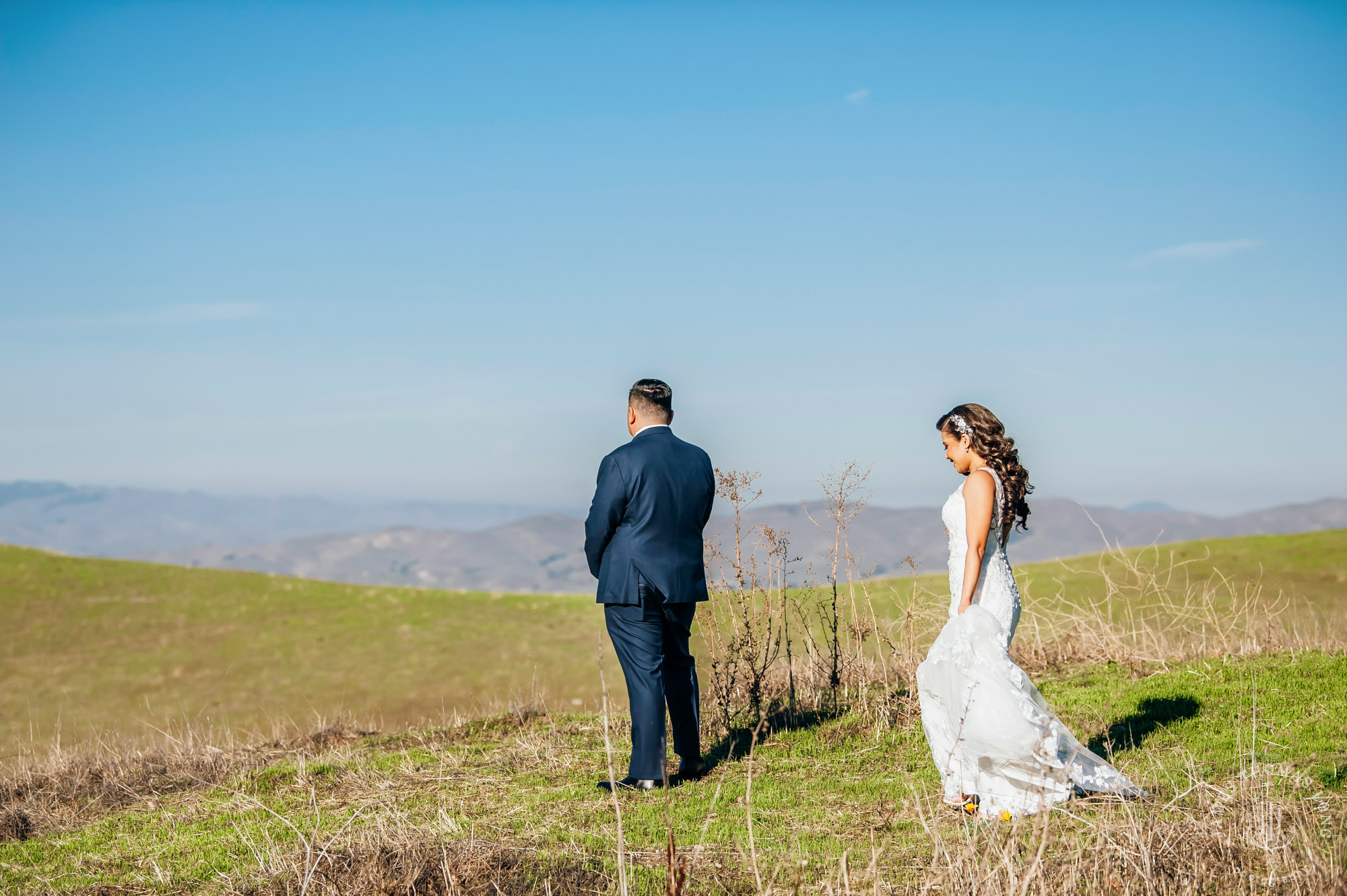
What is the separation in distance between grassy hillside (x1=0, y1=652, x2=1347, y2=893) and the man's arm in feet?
4.74

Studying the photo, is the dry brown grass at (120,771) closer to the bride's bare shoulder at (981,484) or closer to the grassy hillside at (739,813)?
the grassy hillside at (739,813)

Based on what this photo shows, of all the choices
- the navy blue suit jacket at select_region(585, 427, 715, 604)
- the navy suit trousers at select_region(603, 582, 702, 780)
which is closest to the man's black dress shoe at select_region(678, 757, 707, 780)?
the navy suit trousers at select_region(603, 582, 702, 780)

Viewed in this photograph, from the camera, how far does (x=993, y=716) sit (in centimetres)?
462

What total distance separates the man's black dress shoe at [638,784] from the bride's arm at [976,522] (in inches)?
81.2

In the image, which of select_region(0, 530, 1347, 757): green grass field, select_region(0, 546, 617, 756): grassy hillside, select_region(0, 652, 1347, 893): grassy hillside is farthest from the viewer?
select_region(0, 546, 617, 756): grassy hillside

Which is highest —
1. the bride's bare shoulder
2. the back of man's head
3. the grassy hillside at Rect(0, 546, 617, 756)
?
the back of man's head

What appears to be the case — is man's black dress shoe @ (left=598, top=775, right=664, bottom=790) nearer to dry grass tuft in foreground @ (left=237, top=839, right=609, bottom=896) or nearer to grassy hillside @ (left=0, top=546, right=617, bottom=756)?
dry grass tuft in foreground @ (left=237, top=839, right=609, bottom=896)

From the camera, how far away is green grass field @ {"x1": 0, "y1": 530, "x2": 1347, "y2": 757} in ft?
39.1

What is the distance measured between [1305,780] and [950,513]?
206cm

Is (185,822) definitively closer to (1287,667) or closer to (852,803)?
(852,803)

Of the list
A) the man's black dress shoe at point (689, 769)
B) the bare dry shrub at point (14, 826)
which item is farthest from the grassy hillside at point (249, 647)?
the man's black dress shoe at point (689, 769)

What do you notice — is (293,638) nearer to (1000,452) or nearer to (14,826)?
(14,826)

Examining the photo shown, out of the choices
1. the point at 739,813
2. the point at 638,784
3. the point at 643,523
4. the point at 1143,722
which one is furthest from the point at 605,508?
the point at 1143,722

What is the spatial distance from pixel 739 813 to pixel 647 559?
145cm
